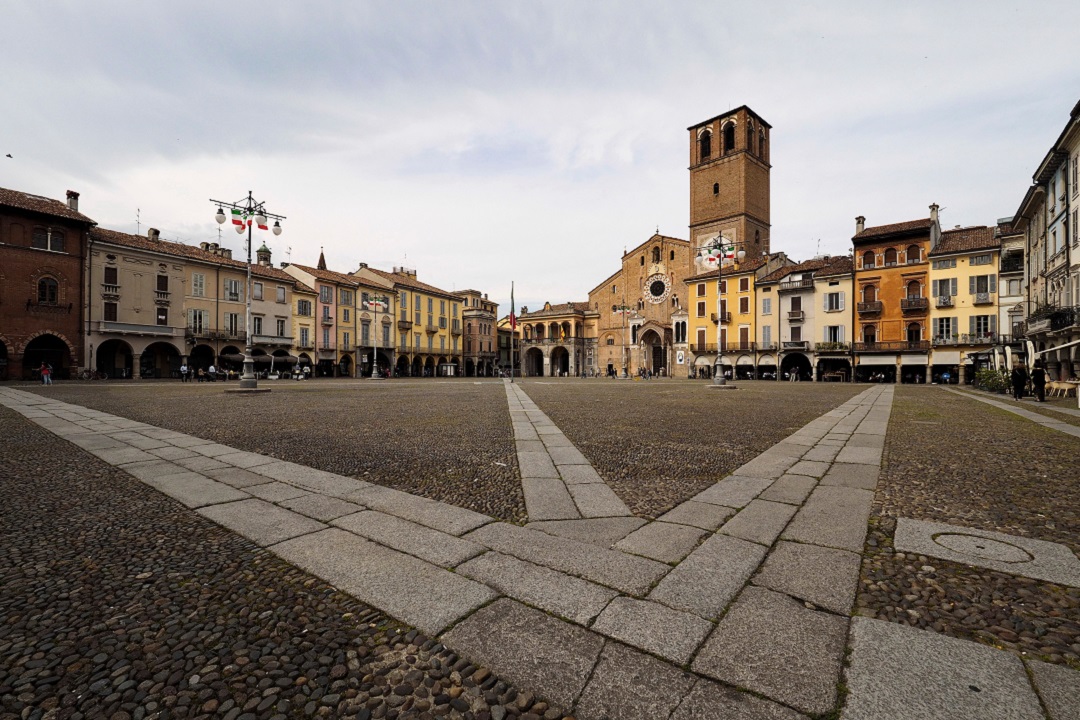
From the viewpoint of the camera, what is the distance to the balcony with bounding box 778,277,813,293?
143ft

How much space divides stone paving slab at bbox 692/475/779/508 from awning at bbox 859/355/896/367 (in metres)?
43.2

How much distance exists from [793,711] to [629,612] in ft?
2.37

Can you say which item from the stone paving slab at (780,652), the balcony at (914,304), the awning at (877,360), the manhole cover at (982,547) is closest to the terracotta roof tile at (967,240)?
the balcony at (914,304)

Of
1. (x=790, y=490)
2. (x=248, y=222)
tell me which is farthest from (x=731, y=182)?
(x=790, y=490)

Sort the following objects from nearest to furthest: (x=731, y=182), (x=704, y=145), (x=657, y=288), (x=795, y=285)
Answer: (x=795, y=285) → (x=731, y=182) → (x=704, y=145) → (x=657, y=288)

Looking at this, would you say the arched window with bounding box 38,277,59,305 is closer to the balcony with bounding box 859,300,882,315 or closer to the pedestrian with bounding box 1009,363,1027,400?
the pedestrian with bounding box 1009,363,1027,400

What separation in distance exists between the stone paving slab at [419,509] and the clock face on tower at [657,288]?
54600mm

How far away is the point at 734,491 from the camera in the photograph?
4.20 meters

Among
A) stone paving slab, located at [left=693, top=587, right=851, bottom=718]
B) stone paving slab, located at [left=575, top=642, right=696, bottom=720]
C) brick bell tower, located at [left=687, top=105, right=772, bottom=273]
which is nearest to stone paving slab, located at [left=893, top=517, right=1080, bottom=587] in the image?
stone paving slab, located at [left=693, top=587, right=851, bottom=718]

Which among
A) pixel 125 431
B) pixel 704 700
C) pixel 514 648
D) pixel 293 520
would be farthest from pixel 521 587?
pixel 125 431

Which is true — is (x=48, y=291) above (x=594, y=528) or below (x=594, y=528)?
above

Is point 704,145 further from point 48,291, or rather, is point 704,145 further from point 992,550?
point 992,550

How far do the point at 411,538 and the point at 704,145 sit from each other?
2403 inches

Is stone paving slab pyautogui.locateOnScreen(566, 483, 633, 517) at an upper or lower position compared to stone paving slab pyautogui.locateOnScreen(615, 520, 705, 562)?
lower
